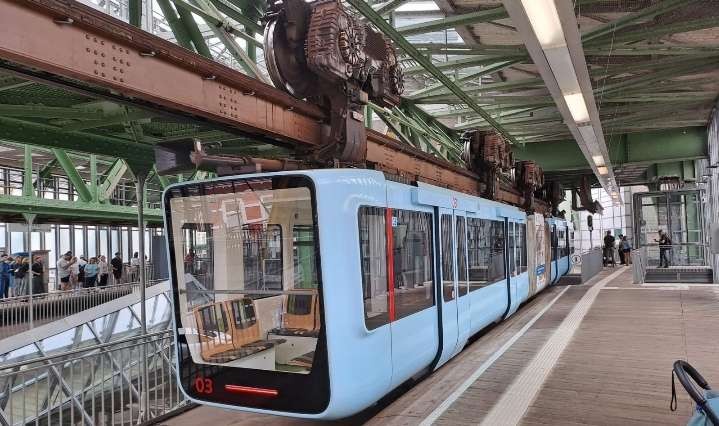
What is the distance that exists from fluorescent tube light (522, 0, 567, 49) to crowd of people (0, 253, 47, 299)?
52.4 feet

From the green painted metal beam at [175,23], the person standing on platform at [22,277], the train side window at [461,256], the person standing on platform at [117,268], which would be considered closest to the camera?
the green painted metal beam at [175,23]

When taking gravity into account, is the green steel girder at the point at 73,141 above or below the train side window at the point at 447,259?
above

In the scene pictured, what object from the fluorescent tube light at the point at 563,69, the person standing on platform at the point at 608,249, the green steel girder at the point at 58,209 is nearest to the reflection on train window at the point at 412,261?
the fluorescent tube light at the point at 563,69

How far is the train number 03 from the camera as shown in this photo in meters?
5.07

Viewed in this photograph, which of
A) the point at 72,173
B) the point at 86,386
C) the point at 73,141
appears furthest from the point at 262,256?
the point at 72,173

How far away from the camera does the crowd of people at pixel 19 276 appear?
52.5 feet

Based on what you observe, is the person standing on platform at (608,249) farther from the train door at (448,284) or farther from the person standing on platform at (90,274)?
the train door at (448,284)

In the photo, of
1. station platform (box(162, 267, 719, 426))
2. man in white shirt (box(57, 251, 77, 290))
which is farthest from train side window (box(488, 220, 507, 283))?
man in white shirt (box(57, 251, 77, 290))

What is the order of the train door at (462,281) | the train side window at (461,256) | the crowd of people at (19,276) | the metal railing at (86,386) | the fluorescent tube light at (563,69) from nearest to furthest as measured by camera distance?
the fluorescent tube light at (563,69), the metal railing at (86,386), the train door at (462,281), the train side window at (461,256), the crowd of people at (19,276)

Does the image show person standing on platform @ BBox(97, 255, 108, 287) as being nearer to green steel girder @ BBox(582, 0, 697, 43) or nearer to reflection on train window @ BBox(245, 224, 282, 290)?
reflection on train window @ BBox(245, 224, 282, 290)

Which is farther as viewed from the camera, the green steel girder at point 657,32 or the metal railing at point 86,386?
the green steel girder at point 657,32

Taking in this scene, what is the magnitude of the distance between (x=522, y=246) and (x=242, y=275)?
8527mm

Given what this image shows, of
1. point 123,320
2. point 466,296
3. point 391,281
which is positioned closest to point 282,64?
point 391,281

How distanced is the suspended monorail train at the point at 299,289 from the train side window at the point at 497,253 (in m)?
3.31
